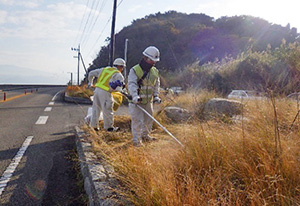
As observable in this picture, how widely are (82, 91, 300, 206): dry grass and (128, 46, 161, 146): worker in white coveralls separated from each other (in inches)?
55.5

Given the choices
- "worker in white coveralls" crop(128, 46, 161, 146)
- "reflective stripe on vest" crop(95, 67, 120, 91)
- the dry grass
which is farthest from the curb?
"reflective stripe on vest" crop(95, 67, 120, 91)

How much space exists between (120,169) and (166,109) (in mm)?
4021

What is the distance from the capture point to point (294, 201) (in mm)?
1873

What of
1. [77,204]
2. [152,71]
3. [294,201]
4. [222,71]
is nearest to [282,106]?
[152,71]

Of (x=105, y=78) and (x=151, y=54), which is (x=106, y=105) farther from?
(x=151, y=54)

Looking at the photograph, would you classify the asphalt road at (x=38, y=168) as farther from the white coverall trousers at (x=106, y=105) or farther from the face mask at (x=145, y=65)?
the face mask at (x=145, y=65)

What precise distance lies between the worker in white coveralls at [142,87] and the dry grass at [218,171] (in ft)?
4.62

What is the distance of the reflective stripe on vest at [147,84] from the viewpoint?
→ 4688mm

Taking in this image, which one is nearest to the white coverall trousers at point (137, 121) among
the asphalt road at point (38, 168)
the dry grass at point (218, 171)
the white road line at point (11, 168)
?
the asphalt road at point (38, 168)

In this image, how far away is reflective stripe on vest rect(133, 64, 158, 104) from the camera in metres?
4.69

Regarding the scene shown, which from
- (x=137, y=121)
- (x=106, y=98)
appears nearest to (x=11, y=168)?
(x=137, y=121)

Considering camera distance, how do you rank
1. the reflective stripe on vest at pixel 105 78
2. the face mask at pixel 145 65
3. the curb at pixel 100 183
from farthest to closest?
1. the reflective stripe on vest at pixel 105 78
2. the face mask at pixel 145 65
3. the curb at pixel 100 183

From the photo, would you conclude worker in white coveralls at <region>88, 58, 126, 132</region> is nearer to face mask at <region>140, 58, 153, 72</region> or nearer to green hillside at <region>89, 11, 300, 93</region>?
face mask at <region>140, 58, 153, 72</region>

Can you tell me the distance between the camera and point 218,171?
2.35 metres
